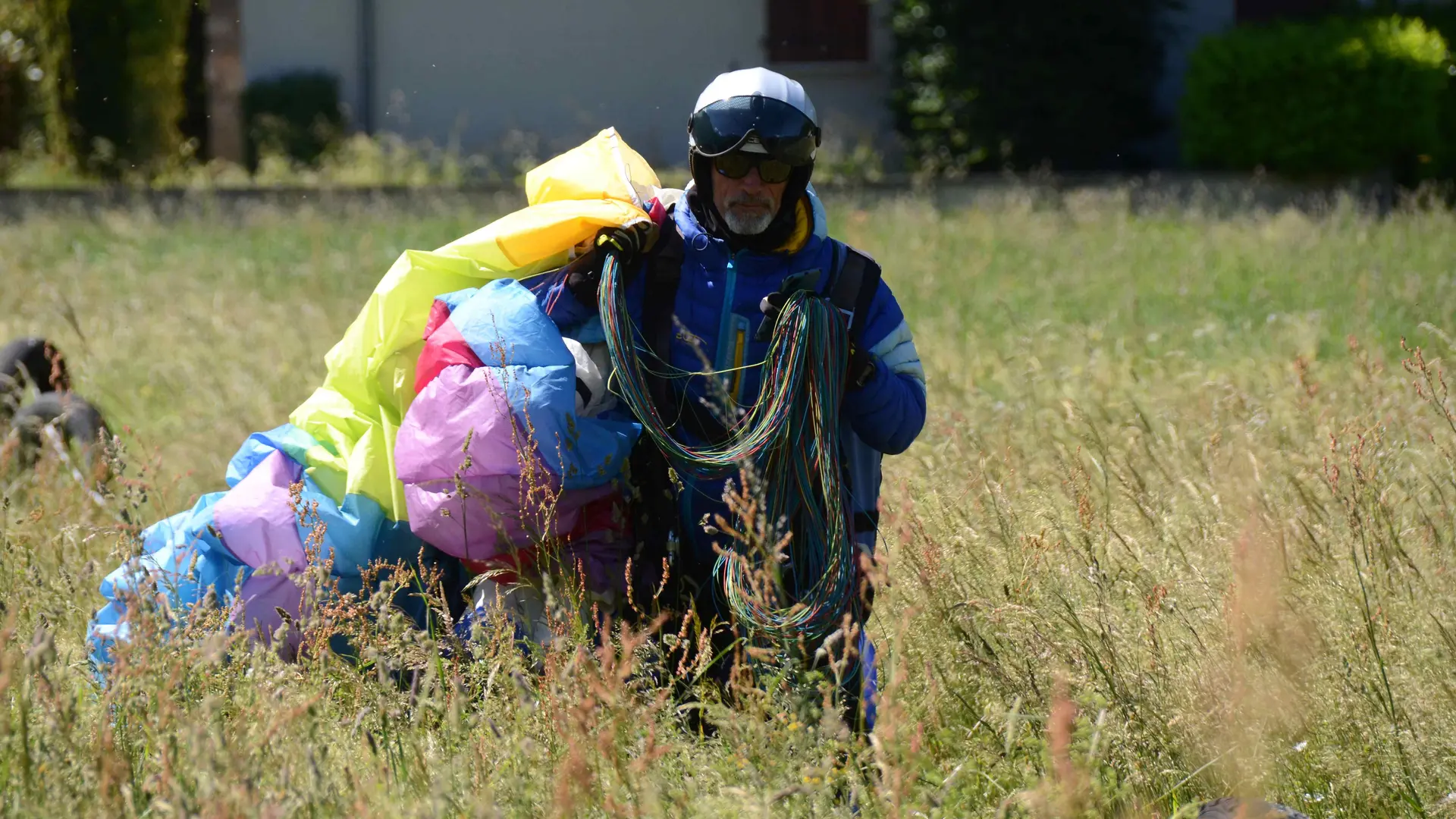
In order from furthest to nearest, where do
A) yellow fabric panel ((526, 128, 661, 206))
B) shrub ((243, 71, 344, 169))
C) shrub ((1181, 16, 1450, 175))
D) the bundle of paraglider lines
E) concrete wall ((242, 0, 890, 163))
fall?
concrete wall ((242, 0, 890, 163)) → shrub ((243, 71, 344, 169)) → shrub ((1181, 16, 1450, 175)) → yellow fabric panel ((526, 128, 661, 206)) → the bundle of paraglider lines

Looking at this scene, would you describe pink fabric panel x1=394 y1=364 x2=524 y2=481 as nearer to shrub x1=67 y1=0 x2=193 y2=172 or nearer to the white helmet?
the white helmet

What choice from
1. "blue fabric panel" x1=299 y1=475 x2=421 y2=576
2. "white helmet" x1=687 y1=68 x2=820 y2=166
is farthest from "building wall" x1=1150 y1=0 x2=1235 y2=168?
"blue fabric panel" x1=299 y1=475 x2=421 y2=576

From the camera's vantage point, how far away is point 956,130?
15227mm

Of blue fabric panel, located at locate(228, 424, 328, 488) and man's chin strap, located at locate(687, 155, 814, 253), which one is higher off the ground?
man's chin strap, located at locate(687, 155, 814, 253)

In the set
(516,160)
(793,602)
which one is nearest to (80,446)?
(793,602)

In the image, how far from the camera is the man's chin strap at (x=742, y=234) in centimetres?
341

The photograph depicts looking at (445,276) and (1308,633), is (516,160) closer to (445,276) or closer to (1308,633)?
(445,276)

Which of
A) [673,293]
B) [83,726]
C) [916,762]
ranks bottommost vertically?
[83,726]

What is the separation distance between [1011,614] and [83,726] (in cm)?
202

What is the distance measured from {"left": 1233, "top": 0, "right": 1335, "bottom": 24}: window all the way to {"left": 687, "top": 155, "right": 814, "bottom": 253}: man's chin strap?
1425 cm

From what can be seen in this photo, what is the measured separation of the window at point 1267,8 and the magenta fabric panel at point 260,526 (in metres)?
14.9

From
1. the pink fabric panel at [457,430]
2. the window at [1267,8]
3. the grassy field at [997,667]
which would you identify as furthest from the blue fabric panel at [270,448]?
the window at [1267,8]

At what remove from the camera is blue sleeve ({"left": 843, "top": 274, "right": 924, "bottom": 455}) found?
130 inches

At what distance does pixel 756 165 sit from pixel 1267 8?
1470 cm
